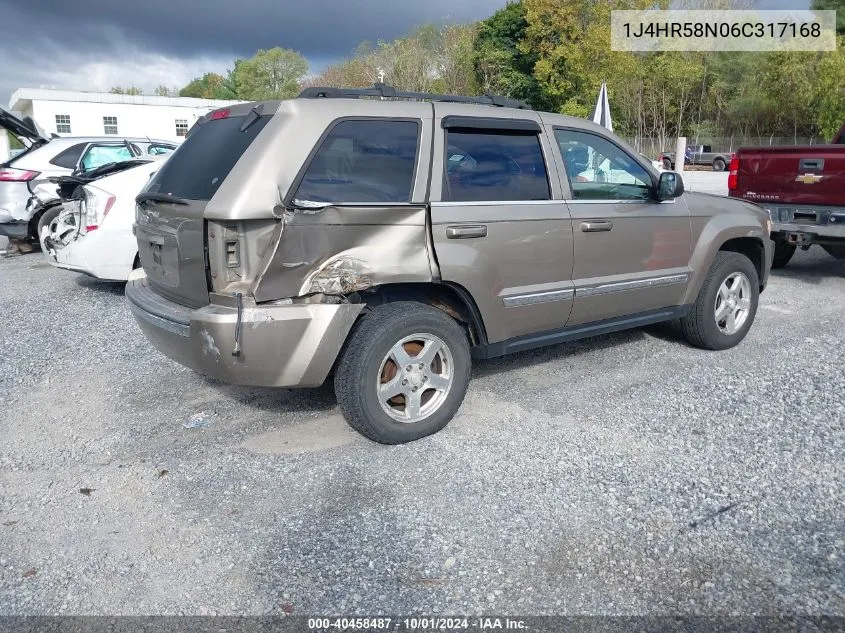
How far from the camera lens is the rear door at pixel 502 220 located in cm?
398

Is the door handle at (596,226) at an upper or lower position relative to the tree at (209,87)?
lower

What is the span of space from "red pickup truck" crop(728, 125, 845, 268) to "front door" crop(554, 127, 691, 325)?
11.2ft

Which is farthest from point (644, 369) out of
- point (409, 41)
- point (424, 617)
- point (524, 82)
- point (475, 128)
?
point (409, 41)

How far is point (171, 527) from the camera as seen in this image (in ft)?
10.3

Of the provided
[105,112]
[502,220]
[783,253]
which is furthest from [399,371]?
[105,112]

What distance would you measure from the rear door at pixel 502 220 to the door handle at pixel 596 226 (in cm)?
14

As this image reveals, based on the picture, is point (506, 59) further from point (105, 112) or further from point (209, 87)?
point (209, 87)

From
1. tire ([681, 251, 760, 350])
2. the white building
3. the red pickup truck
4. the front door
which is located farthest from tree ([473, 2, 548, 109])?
the front door

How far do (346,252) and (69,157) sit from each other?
27.2 feet

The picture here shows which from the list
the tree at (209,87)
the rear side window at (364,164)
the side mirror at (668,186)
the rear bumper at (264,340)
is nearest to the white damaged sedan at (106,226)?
the rear bumper at (264,340)

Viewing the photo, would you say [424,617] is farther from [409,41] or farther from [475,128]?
[409,41]

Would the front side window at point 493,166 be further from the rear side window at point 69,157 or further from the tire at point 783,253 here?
the rear side window at point 69,157

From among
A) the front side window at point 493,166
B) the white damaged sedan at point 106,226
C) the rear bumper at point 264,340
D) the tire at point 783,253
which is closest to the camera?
the rear bumper at point 264,340

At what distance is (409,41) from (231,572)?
140ft
